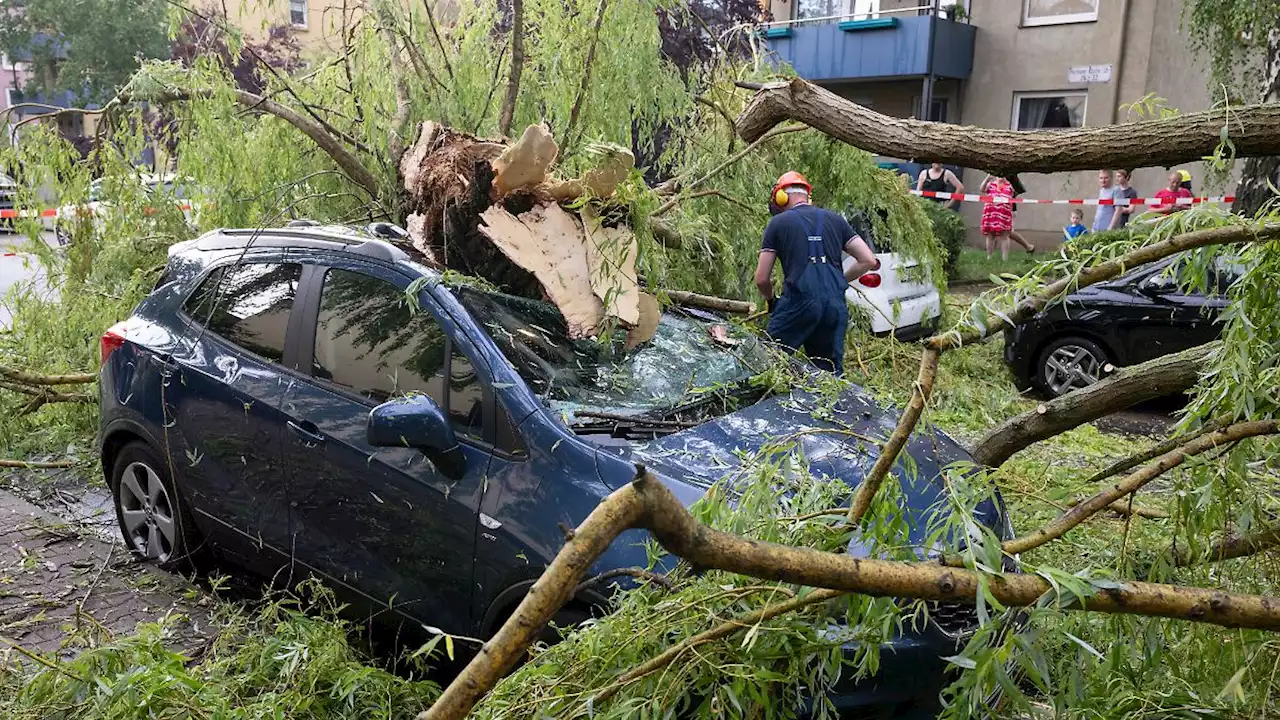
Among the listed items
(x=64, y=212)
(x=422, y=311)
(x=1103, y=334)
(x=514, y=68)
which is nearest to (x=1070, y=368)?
(x=1103, y=334)

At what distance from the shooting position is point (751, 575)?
6.54 ft

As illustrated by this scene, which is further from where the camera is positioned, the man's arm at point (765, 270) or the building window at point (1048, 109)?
the building window at point (1048, 109)

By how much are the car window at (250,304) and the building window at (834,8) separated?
59.8 feet

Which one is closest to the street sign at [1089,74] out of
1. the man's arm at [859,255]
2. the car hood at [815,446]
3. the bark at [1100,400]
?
the man's arm at [859,255]

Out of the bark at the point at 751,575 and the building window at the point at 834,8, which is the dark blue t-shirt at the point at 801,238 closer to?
the bark at the point at 751,575

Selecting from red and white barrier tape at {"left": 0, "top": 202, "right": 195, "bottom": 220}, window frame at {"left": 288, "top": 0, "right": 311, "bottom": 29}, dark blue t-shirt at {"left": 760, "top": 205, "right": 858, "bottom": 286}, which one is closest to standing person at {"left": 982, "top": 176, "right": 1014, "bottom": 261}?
dark blue t-shirt at {"left": 760, "top": 205, "right": 858, "bottom": 286}

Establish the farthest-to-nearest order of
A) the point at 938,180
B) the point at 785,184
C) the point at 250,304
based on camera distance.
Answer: the point at 938,180 < the point at 785,184 < the point at 250,304

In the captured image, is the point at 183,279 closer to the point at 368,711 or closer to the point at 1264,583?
the point at 368,711

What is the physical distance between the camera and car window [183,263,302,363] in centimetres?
438

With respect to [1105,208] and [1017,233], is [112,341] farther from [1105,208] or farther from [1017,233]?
[1017,233]

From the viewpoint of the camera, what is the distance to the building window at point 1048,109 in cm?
1934

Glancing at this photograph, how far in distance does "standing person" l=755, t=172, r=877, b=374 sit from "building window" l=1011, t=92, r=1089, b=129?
48.3 ft

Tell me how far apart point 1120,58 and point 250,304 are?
18.2 meters

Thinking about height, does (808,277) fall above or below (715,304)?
above
